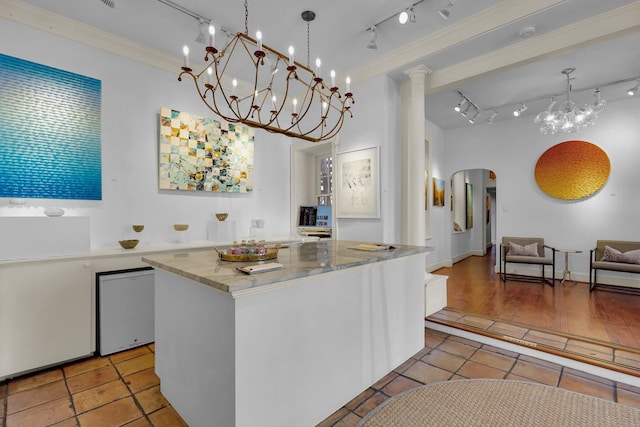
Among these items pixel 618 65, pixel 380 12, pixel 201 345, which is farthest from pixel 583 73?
pixel 201 345

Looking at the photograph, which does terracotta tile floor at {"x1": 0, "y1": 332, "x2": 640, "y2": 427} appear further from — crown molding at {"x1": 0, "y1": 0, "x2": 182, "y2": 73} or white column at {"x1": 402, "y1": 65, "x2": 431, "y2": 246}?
crown molding at {"x1": 0, "y1": 0, "x2": 182, "y2": 73}

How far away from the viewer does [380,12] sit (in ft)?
9.37

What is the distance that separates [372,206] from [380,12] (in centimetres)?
212

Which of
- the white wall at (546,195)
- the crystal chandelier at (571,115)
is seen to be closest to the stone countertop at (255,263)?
the crystal chandelier at (571,115)

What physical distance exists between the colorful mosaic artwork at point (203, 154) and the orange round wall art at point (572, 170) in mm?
5223

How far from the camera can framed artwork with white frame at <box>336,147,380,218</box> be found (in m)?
3.84

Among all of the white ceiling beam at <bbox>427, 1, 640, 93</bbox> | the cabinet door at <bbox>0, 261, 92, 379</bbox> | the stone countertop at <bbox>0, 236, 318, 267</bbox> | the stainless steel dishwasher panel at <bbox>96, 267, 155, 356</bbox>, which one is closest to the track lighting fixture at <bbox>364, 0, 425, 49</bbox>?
the white ceiling beam at <bbox>427, 1, 640, 93</bbox>

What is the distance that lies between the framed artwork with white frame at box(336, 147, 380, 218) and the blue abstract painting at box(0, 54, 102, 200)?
285 cm

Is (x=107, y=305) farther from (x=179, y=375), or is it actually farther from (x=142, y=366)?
(x=179, y=375)

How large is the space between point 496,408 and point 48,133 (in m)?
4.23

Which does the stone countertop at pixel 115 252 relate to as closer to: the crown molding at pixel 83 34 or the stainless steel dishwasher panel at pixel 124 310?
the stainless steel dishwasher panel at pixel 124 310

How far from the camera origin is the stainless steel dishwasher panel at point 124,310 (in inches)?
102

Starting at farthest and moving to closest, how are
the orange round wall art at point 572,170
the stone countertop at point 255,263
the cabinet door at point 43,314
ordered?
the orange round wall art at point 572,170 → the cabinet door at point 43,314 → the stone countertop at point 255,263

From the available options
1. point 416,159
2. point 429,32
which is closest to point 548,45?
point 429,32
